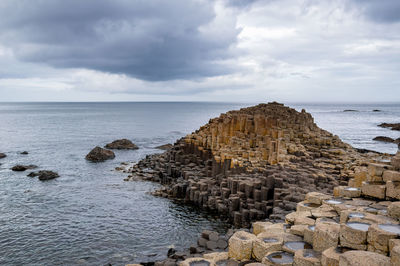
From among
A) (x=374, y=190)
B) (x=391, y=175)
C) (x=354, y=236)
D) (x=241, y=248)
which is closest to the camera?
(x=354, y=236)

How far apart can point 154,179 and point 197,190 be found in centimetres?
751

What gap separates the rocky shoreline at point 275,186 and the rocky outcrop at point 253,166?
0.06 metres

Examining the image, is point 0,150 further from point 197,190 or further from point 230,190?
point 230,190

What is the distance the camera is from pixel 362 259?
5836mm

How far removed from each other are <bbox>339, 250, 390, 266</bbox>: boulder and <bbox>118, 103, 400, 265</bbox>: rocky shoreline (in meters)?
0.04

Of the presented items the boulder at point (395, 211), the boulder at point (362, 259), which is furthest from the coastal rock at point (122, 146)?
the boulder at point (362, 259)

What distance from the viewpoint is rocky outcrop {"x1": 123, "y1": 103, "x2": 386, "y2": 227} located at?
1802 cm

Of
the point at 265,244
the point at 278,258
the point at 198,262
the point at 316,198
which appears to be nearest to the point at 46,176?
the point at 198,262

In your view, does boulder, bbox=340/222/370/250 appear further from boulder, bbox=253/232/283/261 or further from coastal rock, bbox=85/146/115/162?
coastal rock, bbox=85/146/115/162

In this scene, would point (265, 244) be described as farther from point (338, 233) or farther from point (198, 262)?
point (198, 262)

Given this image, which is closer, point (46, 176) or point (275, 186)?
point (275, 186)

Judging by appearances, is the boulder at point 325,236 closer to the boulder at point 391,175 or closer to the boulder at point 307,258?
the boulder at point 307,258

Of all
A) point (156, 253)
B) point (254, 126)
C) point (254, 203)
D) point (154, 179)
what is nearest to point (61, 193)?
point (154, 179)

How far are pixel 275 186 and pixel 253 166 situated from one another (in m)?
4.91
